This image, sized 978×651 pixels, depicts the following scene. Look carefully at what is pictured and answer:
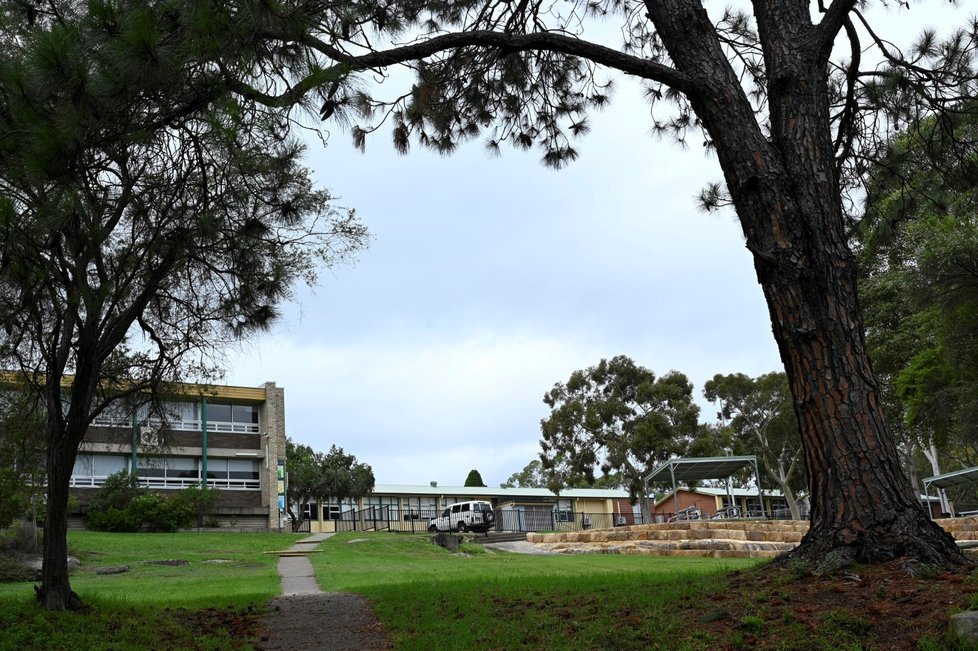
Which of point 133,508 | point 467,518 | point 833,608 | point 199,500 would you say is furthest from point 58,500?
point 467,518

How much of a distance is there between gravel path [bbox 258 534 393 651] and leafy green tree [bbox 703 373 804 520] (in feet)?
95.6

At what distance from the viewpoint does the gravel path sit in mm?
6906

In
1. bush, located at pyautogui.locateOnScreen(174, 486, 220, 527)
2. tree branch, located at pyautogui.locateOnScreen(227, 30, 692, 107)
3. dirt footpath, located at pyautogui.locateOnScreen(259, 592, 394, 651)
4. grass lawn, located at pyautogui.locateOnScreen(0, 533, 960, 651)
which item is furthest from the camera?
bush, located at pyautogui.locateOnScreen(174, 486, 220, 527)

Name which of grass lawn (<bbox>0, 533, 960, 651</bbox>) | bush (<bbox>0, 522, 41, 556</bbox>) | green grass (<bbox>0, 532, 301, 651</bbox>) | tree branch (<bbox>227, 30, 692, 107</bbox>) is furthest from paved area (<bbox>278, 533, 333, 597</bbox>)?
tree branch (<bbox>227, 30, 692, 107</bbox>)

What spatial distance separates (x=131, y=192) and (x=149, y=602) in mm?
5416

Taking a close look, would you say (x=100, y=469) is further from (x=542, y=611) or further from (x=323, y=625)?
(x=542, y=611)

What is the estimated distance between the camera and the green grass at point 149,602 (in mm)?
6734

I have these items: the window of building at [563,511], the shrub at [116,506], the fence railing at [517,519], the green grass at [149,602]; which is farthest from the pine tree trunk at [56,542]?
the window of building at [563,511]

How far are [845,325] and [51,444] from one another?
776 centimetres

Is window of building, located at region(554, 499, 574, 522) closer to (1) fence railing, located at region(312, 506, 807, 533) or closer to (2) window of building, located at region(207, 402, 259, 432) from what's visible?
(1) fence railing, located at region(312, 506, 807, 533)

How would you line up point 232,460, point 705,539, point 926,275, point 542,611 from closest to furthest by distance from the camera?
point 542,611
point 926,275
point 705,539
point 232,460

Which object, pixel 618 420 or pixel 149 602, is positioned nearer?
pixel 149 602

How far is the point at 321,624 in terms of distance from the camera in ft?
26.4

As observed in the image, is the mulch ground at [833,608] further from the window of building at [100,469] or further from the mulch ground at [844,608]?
the window of building at [100,469]
